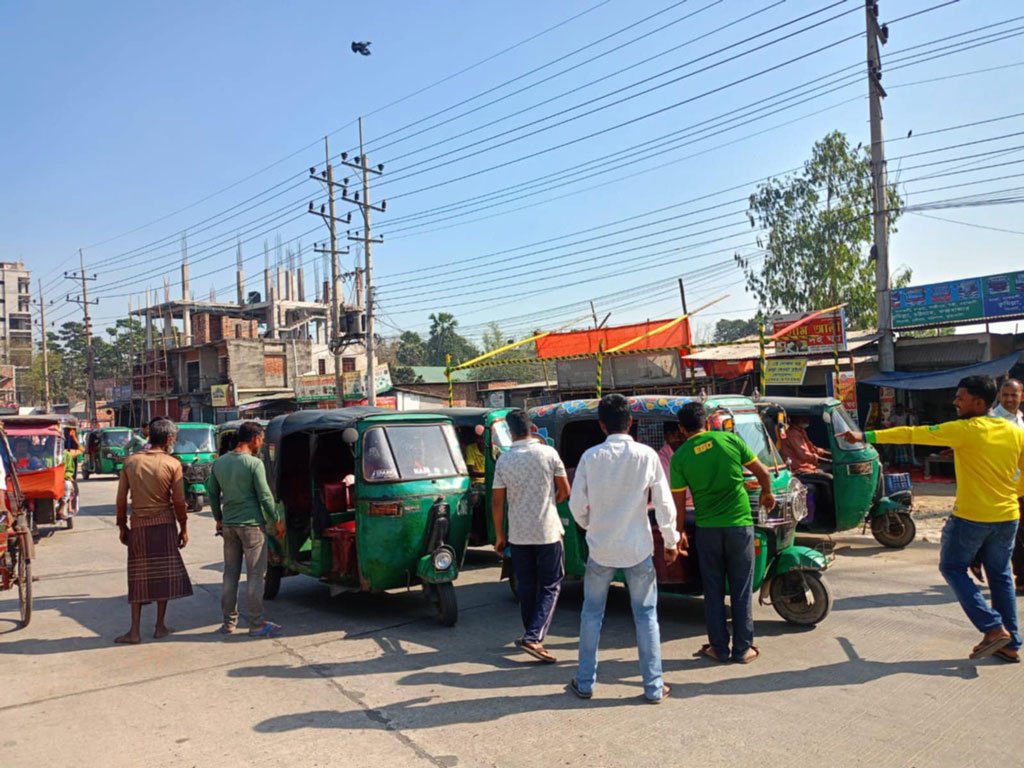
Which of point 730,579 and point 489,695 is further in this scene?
point 730,579

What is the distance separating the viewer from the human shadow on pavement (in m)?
5.00

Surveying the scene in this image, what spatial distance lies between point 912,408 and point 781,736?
1665cm

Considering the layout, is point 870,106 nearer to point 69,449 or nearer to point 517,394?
point 517,394

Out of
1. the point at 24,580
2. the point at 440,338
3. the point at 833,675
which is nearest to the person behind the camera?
the point at 833,675

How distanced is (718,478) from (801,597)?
1.79 metres

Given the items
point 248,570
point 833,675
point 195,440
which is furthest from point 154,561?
point 195,440

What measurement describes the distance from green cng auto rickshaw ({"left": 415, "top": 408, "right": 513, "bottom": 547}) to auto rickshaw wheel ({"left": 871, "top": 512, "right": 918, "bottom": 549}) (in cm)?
504

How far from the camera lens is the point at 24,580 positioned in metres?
7.13

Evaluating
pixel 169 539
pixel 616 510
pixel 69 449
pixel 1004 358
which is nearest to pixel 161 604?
pixel 169 539

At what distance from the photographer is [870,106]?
16828 millimetres

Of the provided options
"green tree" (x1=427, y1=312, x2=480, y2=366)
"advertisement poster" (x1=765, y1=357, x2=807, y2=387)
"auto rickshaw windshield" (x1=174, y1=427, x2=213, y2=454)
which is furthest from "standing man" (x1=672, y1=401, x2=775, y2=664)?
"green tree" (x1=427, y1=312, x2=480, y2=366)

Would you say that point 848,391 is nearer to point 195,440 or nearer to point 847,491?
point 847,491

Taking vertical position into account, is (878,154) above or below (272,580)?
above

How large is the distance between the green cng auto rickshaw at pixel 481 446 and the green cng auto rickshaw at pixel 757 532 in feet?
5.72
